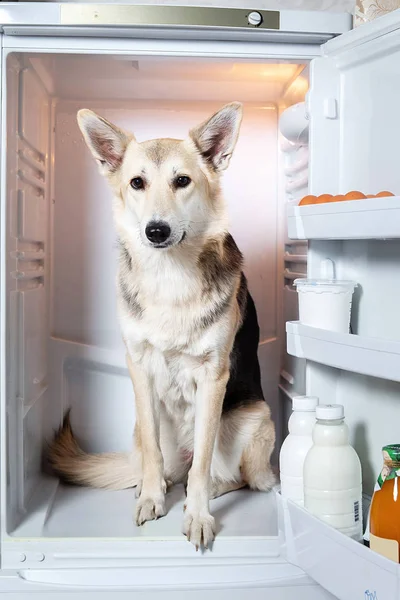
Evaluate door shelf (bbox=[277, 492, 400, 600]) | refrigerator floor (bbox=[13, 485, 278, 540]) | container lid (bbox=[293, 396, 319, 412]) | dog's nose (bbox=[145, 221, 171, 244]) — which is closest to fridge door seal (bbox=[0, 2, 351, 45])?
dog's nose (bbox=[145, 221, 171, 244])

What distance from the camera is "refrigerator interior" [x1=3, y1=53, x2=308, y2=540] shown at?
5.45ft

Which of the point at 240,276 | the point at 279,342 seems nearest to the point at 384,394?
the point at 240,276

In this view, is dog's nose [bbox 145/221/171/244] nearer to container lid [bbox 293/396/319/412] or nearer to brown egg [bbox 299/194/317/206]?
brown egg [bbox 299/194/317/206]

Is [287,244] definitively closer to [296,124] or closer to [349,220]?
[296,124]

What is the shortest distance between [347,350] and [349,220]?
24cm

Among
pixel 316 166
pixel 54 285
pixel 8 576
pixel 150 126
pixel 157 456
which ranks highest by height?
pixel 150 126

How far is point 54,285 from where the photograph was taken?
2039 millimetres

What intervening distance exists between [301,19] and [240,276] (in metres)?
0.64

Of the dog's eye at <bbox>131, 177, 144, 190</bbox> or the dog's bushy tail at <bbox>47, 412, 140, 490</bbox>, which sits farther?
the dog's bushy tail at <bbox>47, 412, 140, 490</bbox>

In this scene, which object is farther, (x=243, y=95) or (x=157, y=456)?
(x=243, y=95)

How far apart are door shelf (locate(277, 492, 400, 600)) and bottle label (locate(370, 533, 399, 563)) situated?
3cm

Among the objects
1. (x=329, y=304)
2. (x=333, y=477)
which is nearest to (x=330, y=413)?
(x=333, y=477)

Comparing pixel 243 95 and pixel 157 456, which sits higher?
pixel 243 95

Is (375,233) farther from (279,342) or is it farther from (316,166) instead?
(279,342)
